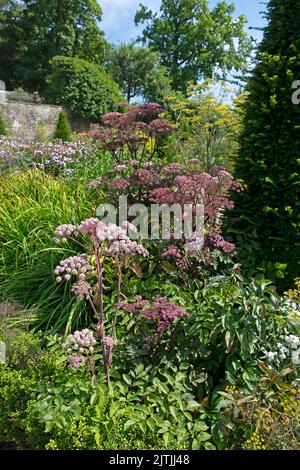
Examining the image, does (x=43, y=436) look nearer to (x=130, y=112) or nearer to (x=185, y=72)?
(x=130, y=112)

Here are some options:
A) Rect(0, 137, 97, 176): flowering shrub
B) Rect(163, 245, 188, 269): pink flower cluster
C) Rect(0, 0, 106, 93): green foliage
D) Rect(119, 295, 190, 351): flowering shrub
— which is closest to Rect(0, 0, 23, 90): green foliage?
Rect(0, 0, 106, 93): green foliage

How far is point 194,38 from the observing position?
26312 mm

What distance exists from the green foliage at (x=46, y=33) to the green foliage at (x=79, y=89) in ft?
22.2

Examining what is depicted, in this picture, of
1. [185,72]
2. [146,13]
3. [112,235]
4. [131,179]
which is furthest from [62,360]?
[146,13]

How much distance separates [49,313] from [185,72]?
25.6m

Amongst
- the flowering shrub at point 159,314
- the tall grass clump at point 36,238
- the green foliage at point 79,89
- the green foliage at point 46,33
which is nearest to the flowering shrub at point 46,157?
the tall grass clump at point 36,238

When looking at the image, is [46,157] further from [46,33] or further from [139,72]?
[46,33]

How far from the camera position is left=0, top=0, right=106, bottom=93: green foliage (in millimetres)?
24250

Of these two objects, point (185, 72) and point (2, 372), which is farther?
point (185, 72)

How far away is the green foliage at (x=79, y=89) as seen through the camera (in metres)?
17.5

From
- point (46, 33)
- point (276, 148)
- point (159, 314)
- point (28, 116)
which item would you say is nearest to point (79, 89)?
point (28, 116)

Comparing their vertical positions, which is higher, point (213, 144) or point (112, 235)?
point (213, 144)

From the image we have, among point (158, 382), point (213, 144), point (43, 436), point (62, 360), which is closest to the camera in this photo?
point (43, 436)

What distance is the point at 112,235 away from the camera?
7.83 ft
